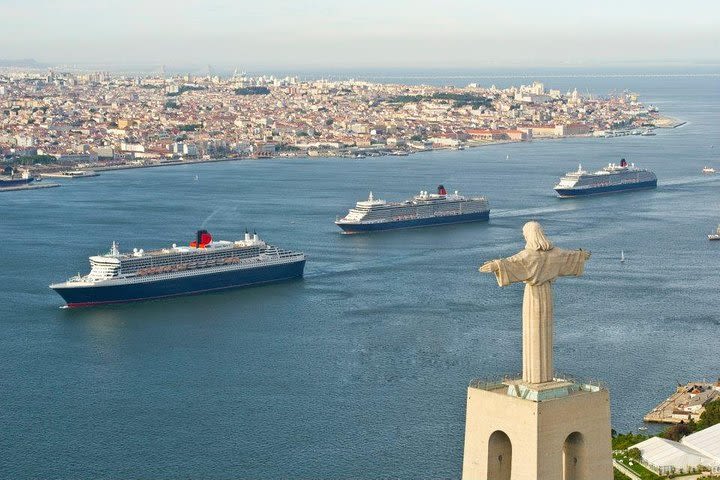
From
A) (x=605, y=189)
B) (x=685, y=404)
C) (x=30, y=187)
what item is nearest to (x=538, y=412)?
(x=685, y=404)

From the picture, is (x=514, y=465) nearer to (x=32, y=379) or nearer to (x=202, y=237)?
(x=32, y=379)

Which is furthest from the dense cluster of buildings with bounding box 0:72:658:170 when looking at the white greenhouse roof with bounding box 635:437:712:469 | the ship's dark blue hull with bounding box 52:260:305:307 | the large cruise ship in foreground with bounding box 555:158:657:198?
the white greenhouse roof with bounding box 635:437:712:469

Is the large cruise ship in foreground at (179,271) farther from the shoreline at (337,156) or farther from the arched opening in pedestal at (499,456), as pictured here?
the shoreline at (337,156)

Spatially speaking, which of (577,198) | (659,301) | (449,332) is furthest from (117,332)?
(577,198)

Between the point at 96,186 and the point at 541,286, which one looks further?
the point at 96,186

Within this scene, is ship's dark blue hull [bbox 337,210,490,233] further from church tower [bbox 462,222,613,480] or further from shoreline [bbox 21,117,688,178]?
church tower [bbox 462,222,613,480]
